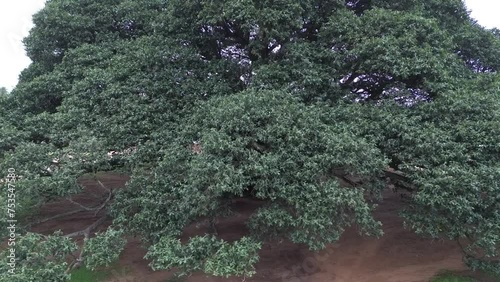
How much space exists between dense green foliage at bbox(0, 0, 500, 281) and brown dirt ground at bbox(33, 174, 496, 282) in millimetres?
1636

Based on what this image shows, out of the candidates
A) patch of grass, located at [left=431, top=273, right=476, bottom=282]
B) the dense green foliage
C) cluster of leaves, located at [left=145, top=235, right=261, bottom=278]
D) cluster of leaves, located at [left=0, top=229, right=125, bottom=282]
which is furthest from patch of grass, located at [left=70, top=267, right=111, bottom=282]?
patch of grass, located at [left=431, top=273, right=476, bottom=282]

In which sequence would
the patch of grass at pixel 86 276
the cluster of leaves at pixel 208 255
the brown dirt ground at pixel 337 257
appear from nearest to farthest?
the cluster of leaves at pixel 208 255
the patch of grass at pixel 86 276
the brown dirt ground at pixel 337 257

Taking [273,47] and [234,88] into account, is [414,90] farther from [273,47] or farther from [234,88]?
[234,88]

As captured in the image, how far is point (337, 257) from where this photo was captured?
37.5ft

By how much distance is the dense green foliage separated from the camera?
7613 mm

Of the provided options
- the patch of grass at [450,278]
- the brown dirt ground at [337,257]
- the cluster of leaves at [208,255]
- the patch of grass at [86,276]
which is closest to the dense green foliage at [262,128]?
the cluster of leaves at [208,255]

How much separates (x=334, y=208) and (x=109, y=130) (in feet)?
18.4

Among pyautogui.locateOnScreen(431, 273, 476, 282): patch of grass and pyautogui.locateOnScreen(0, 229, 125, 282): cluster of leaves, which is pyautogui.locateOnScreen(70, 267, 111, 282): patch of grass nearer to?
pyautogui.locateOnScreen(0, 229, 125, 282): cluster of leaves

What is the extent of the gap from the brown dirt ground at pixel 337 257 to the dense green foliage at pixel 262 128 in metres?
1.64

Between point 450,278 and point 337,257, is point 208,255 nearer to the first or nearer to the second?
point 337,257

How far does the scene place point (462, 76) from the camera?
1098 cm

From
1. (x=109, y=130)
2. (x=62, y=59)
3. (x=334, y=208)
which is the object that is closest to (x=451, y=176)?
(x=334, y=208)

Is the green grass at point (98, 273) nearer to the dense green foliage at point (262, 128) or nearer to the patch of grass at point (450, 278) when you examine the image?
the dense green foliage at point (262, 128)

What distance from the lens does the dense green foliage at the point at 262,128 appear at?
25.0 ft
